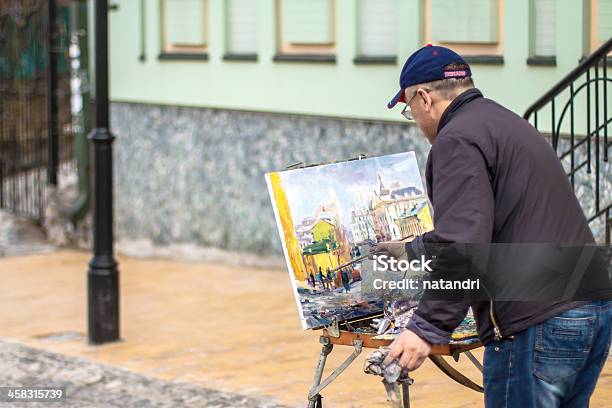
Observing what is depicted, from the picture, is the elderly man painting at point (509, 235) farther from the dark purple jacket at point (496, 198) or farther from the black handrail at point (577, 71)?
the black handrail at point (577, 71)

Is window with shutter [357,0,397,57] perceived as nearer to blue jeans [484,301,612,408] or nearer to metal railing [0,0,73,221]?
metal railing [0,0,73,221]

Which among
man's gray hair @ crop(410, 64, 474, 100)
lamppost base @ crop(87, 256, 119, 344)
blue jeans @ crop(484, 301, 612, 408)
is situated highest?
man's gray hair @ crop(410, 64, 474, 100)

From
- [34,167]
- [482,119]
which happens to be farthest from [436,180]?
[34,167]

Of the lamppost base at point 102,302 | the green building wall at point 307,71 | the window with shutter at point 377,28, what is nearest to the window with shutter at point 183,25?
the green building wall at point 307,71

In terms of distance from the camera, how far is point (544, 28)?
11102 mm

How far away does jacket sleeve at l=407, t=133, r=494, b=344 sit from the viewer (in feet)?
14.2

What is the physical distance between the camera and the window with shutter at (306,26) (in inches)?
535

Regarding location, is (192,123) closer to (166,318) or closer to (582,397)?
(166,318)

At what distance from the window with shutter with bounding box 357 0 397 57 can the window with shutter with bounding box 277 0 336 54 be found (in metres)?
0.42

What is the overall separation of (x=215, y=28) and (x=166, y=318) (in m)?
4.30

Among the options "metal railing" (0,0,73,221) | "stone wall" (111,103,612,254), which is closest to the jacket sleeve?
"stone wall" (111,103,612,254)

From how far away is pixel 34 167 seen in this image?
57.1ft
